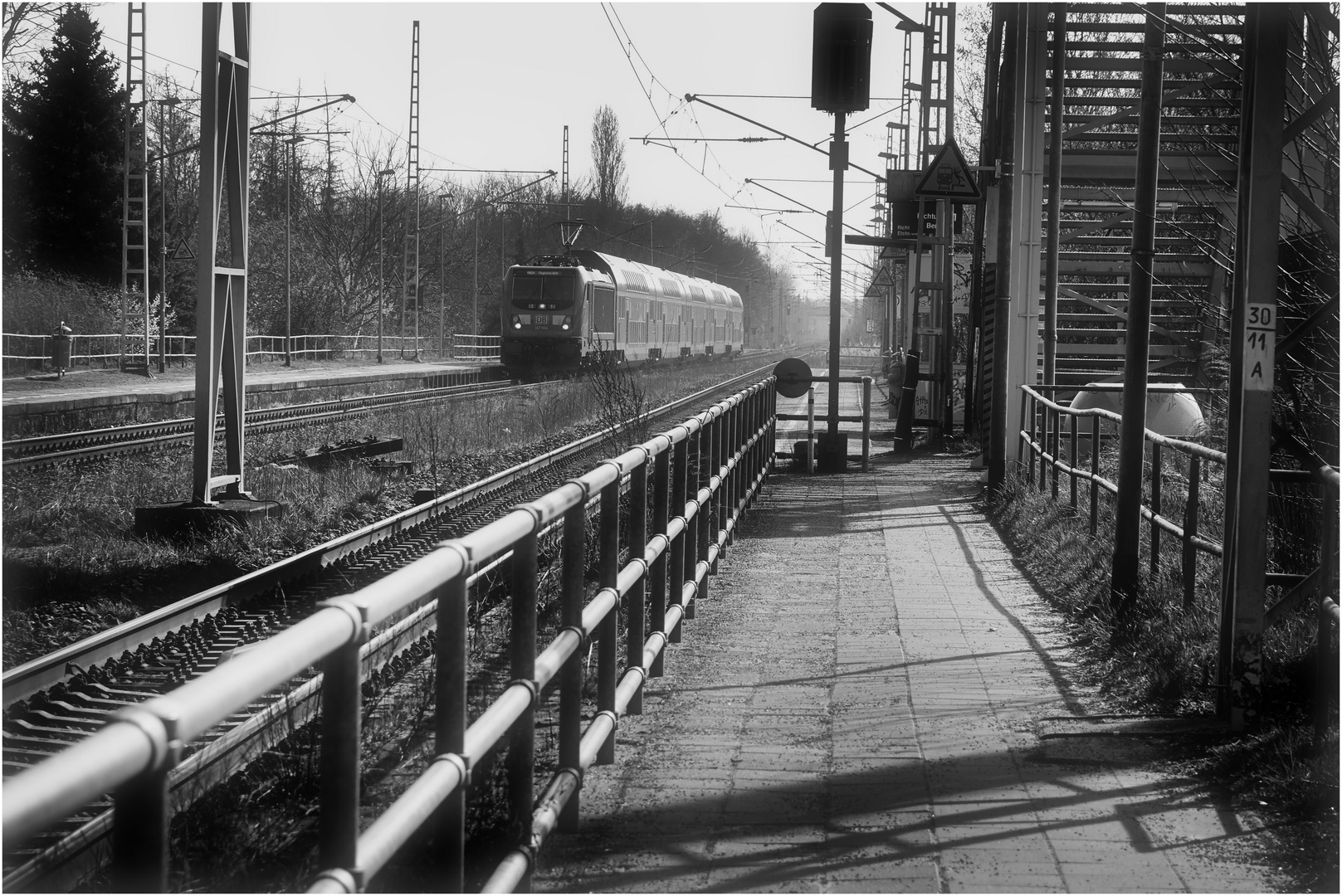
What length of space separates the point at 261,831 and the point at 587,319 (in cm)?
3030

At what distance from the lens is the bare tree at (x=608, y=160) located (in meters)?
78.9

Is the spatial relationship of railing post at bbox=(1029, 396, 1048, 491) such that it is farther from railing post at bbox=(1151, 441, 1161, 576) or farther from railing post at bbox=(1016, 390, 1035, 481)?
railing post at bbox=(1151, 441, 1161, 576)

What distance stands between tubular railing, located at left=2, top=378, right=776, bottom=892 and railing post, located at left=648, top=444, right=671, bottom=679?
1cm

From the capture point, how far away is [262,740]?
200 inches

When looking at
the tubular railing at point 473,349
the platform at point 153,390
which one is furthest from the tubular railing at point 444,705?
the tubular railing at point 473,349

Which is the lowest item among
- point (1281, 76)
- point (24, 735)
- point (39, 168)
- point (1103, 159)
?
point (24, 735)

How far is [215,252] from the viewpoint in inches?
406

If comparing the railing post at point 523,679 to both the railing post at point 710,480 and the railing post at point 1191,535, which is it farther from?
the railing post at point 710,480

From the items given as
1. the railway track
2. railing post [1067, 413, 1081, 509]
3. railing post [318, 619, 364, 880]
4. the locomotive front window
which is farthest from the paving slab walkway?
the locomotive front window

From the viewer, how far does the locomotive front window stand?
33.9 meters

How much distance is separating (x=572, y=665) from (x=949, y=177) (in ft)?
38.2

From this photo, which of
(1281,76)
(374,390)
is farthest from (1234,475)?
(374,390)

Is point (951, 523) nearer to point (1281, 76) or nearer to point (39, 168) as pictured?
point (1281, 76)

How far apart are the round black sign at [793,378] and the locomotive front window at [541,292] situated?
18.1m
